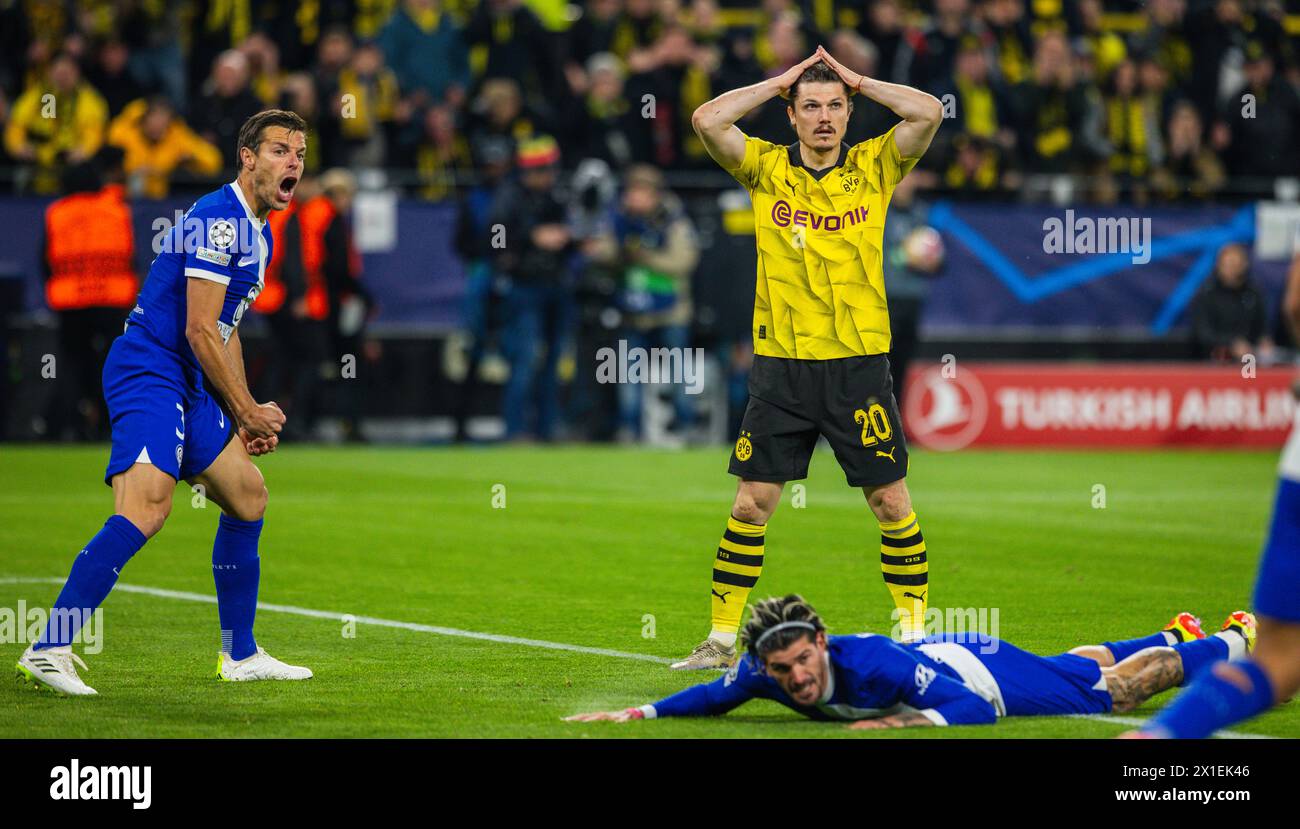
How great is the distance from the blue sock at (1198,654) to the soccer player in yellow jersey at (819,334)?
1.20 m

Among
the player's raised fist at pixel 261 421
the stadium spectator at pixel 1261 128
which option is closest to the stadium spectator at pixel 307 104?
the stadium spectator at pixel 1261 128

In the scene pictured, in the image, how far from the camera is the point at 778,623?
693 centimetres

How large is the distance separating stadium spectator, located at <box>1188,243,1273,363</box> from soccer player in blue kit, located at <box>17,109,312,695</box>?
610 inches

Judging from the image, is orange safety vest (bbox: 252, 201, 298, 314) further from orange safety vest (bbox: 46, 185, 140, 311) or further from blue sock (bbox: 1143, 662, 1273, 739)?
blue sock (bbox: 1143, 662, 1273, 739)

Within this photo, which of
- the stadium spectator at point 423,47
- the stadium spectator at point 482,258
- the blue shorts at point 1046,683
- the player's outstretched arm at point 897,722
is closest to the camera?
the player's outstretched arm at point 897,722

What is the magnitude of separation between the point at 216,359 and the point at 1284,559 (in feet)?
14.0

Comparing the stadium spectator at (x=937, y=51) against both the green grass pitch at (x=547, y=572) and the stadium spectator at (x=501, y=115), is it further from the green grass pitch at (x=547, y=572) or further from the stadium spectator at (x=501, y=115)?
the green grass pitch at (x=547, y=572)

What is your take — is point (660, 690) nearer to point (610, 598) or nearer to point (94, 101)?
point (610, 598)

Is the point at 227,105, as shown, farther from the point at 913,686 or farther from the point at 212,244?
the point at 913,686

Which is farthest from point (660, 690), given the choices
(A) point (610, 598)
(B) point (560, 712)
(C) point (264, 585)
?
(C) point (264, 585)

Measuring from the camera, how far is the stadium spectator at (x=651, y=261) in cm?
2075

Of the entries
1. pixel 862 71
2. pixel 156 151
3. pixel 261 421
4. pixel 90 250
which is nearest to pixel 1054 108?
pixel 862 71

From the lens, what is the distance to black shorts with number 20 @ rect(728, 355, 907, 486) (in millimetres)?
8703

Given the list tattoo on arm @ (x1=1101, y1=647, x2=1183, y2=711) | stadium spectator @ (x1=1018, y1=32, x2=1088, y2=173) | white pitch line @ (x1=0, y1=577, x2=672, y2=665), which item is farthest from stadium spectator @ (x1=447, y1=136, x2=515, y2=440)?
tattoo on arm @ (x1=1101, y1=647, x2=1183, y2=711)
